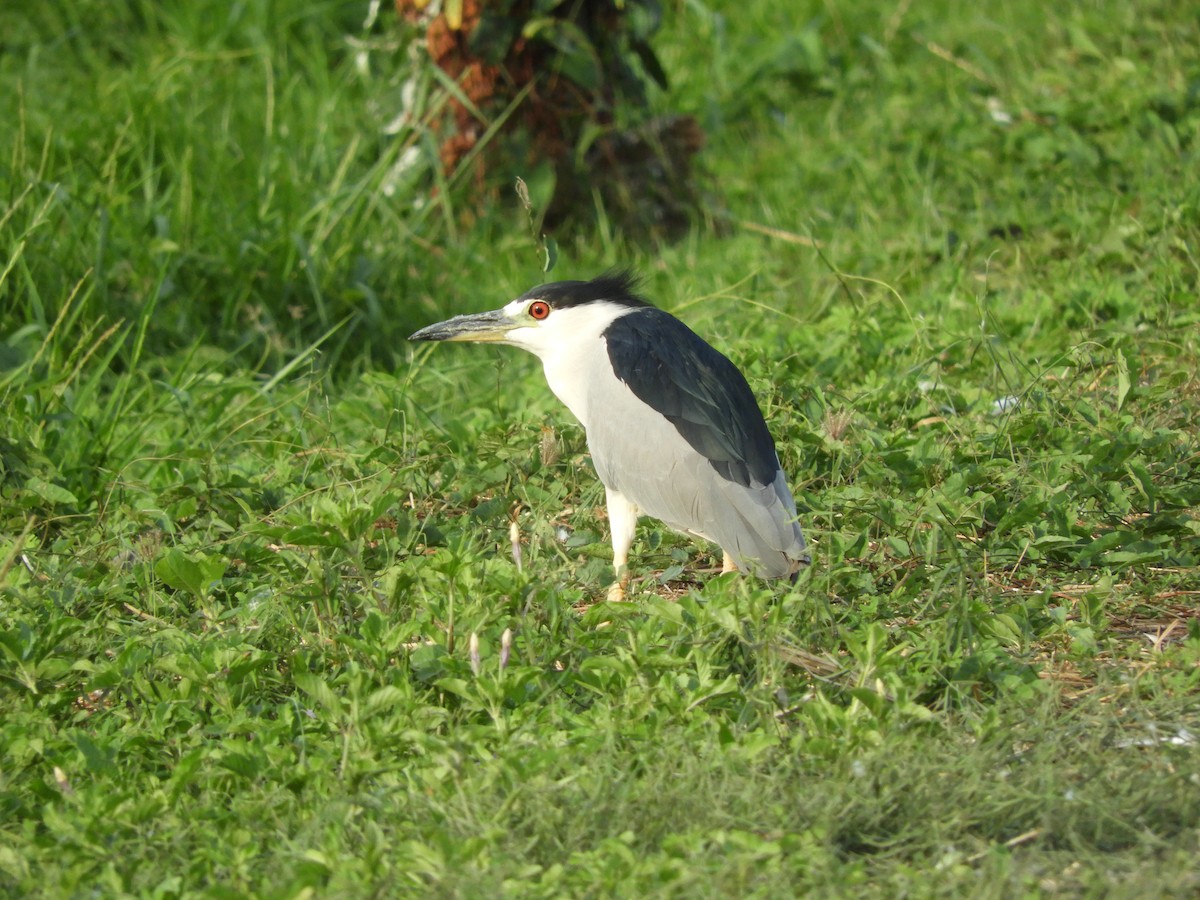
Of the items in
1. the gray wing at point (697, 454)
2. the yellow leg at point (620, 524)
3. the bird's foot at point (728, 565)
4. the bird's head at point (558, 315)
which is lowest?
the bird's foot at point (728, 565)

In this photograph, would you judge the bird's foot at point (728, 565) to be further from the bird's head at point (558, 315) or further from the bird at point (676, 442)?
Result: the bird's head at point (558, 315)

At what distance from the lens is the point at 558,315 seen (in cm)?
404

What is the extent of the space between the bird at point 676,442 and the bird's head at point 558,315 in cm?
3

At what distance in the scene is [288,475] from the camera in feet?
13.4

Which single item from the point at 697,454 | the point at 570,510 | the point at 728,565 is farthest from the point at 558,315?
the point at 728,565

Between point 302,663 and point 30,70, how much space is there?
16.8 feet

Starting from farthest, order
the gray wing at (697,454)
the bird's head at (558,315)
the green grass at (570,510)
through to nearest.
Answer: the bird's head at (558,315)
the gray wing at (697,454)
the green grass at (570,510)

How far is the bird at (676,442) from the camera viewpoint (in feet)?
11.1

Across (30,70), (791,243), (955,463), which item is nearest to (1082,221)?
(791,243)

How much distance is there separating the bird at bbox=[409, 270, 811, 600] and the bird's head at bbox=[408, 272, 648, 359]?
0.03m

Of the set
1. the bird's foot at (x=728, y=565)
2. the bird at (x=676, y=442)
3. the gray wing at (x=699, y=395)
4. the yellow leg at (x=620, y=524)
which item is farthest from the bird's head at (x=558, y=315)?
the bird's foot at (x=728, y=565)

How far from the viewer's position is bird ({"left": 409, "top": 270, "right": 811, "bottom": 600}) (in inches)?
133

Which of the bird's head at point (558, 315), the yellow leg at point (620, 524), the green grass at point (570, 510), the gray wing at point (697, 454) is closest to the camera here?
the green grass at point (570, 510)

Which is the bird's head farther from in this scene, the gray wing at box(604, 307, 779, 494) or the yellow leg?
the yellow leg
